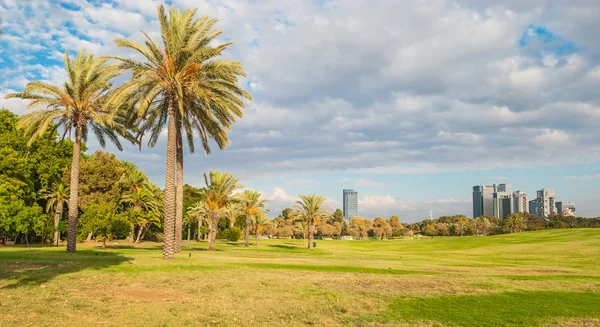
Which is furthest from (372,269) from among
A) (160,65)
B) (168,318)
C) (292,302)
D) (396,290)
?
(160,65)

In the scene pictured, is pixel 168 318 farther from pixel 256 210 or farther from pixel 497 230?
pixel 497 230

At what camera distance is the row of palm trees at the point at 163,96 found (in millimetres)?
30781

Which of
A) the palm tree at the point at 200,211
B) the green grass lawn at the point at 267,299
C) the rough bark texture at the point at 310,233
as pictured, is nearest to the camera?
Answer: the green grass lawn at the point at 267,299

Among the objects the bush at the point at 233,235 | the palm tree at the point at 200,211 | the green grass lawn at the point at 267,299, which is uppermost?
the palm tree at the point at 200,211

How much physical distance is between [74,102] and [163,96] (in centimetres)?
873

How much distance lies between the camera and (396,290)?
57.2 feet

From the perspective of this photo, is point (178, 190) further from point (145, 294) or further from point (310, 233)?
point (310, 233)

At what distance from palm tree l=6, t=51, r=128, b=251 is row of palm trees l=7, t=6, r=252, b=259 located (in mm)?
63

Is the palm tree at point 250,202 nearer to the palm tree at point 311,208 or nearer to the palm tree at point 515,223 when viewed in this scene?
the palm tree at point 311,208

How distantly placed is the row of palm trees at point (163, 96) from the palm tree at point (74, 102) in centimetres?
6

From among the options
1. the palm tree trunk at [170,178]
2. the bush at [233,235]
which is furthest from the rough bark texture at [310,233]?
the palm tree trunk at [170,178]

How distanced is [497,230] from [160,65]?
136108 mm

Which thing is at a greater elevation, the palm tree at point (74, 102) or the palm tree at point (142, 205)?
the palm tree at point (74, 102)

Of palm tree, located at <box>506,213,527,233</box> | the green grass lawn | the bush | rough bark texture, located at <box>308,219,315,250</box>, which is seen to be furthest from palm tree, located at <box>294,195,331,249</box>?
palm tree, located at <box>506,213,527,233</box>
